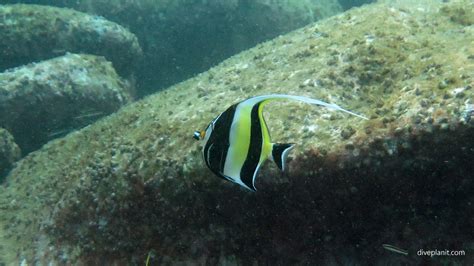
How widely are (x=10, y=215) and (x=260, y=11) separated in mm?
7975

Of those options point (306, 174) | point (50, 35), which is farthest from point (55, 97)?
point (306, 174)

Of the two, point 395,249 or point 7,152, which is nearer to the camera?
point 395,249

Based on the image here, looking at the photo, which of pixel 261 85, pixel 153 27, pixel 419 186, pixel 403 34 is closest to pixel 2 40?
pixel 153 27

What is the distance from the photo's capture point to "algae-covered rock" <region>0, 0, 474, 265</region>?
2631 millimetres

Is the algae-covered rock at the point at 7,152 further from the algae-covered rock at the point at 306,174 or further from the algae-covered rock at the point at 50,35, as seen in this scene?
the algae-covered rock at the point at 50,35

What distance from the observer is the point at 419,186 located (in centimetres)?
262

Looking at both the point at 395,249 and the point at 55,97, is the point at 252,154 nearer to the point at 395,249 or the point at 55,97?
the point at 395,249

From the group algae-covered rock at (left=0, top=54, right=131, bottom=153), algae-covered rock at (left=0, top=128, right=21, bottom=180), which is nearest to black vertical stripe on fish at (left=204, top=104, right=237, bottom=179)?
algae-covered rock at (left=0, top=128, right=21, bottom=180)

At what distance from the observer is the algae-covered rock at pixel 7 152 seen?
6699 mm

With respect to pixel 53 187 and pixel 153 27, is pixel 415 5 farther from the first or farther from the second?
pixel 153 27

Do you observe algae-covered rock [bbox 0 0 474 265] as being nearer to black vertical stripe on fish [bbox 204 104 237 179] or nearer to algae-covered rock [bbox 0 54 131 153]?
black vertical stripe on fish [bbox 204 104 237 179]

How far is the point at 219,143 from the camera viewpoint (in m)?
1.70

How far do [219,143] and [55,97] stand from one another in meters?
6.87

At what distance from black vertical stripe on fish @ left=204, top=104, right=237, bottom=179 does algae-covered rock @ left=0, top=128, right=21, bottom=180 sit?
637 cm
